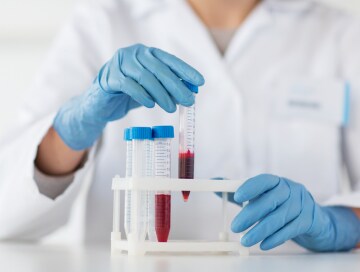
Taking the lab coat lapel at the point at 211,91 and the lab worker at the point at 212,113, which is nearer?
the lab worker at the point at 212,113

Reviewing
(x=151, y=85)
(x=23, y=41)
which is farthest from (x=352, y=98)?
(x=23, y=41)

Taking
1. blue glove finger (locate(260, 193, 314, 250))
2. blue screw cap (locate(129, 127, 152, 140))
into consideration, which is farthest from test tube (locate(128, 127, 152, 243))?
blue glove finger (locate(260, 193, 314, 250))

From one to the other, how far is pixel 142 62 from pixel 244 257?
1.41 ft

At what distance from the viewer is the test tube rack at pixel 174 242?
1184 mm

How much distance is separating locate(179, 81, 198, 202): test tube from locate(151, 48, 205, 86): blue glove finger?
30 millimetres

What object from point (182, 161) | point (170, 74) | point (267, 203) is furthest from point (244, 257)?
point (170, 74)

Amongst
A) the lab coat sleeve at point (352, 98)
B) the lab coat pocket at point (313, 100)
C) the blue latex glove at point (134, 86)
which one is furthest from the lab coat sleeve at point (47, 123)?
the lab coat sleeve at point (352, 98)

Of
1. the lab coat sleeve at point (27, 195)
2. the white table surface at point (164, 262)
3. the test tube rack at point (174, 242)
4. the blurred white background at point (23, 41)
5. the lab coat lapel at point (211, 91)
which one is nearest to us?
the white table surface at point (164, 262)

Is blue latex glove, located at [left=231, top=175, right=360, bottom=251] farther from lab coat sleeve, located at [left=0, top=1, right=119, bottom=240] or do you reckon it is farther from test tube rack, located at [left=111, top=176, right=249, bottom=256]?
lab coat sleeve, located at [left=0, top=1, right=119, bottom=240]

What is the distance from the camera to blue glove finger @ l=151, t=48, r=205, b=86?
1232 millimetres

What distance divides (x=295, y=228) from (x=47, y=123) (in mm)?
667

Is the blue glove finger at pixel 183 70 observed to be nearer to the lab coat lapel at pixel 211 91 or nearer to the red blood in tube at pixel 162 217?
the red blood in tube at pixel 162 217

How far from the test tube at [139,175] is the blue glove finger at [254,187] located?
0.57 feet

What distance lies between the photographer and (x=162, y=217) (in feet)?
4.01
